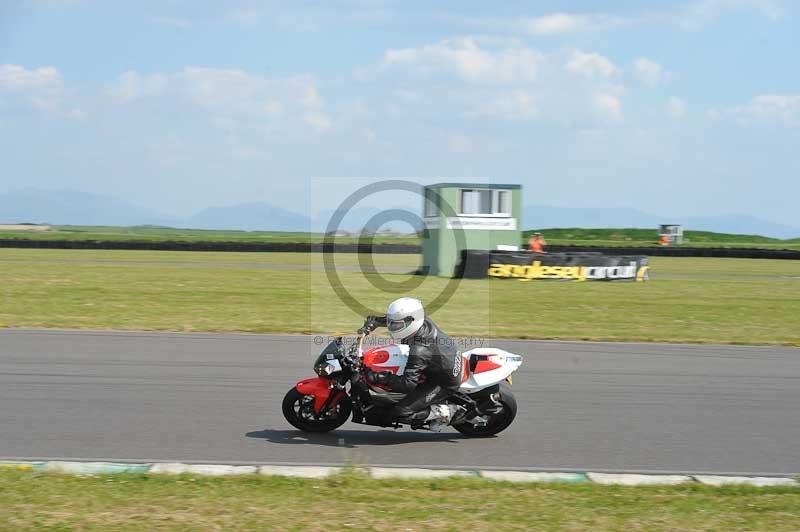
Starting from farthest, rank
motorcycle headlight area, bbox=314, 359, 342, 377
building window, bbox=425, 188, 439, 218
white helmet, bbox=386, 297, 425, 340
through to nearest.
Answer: building window, bbox=425, 188, 439, 218
motorcycle headlight area, bbox=314, 359, 342, 377
white helmet, bbox=386, 297, 425, 340

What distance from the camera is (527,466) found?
6637 millimetres

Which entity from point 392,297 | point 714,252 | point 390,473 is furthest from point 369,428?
point 714,252

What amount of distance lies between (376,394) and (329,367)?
1.53 feet

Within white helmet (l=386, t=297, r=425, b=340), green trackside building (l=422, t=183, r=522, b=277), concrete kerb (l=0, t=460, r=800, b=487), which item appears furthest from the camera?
green trackside building (l=422, t=183, r=522, b=277)

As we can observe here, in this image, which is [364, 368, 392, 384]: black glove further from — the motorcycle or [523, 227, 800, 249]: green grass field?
[523, 227, 800, 249]: green grass field

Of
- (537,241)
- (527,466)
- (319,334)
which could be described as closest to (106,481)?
(527,466)

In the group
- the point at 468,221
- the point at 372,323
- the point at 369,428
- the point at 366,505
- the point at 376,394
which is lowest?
the point at 369,428

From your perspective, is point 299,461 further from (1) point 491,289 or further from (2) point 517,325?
(1) point 491,289

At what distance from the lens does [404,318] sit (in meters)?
7.14

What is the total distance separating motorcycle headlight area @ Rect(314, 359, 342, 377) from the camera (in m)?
7.30

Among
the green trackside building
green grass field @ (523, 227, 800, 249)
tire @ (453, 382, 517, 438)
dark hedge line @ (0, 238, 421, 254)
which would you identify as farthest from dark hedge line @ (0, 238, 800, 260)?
tire @ (453, 382, 517, 438)

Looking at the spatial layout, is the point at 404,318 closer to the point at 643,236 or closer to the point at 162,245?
the point at 162,245

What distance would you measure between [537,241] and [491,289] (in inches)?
268

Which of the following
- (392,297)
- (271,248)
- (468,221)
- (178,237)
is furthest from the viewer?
(178,237)
